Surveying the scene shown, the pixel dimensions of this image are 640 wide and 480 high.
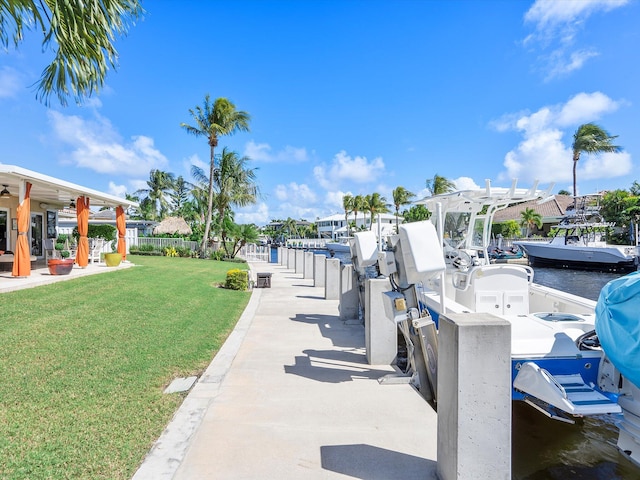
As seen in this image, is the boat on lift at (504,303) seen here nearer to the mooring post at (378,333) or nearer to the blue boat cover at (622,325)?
the blue boat cover at (622,325)

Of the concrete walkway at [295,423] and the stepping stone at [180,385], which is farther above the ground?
the stepping stone at [180,385]

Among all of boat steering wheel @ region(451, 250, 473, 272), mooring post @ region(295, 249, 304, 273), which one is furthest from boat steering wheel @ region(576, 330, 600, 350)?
mooring post @ region(295, 249, 304, 273)

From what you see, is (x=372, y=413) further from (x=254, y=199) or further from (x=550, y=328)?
(x=254, y=199)

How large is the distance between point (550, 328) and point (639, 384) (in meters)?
1.29

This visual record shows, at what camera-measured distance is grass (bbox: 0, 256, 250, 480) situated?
120 inches

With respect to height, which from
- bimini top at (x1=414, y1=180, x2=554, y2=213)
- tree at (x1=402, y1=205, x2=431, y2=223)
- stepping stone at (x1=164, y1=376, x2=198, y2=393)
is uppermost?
tree at (x1=402, y1=205, x2=431, y2=223)

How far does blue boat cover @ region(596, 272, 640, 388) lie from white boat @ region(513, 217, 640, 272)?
1172 inches

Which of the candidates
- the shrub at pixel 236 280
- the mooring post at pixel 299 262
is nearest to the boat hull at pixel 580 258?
the mooring post at pixel 299 262

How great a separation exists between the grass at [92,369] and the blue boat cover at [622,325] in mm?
3800

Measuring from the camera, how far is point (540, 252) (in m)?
32.2

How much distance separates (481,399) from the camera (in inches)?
101

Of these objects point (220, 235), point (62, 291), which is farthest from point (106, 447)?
point (220, 235)

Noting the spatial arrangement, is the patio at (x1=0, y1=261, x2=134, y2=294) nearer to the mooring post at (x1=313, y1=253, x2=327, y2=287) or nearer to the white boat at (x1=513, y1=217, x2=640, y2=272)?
the mooring post at (x1=313, y1=253, x2=327, y2=287)

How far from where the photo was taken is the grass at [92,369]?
3048mm
